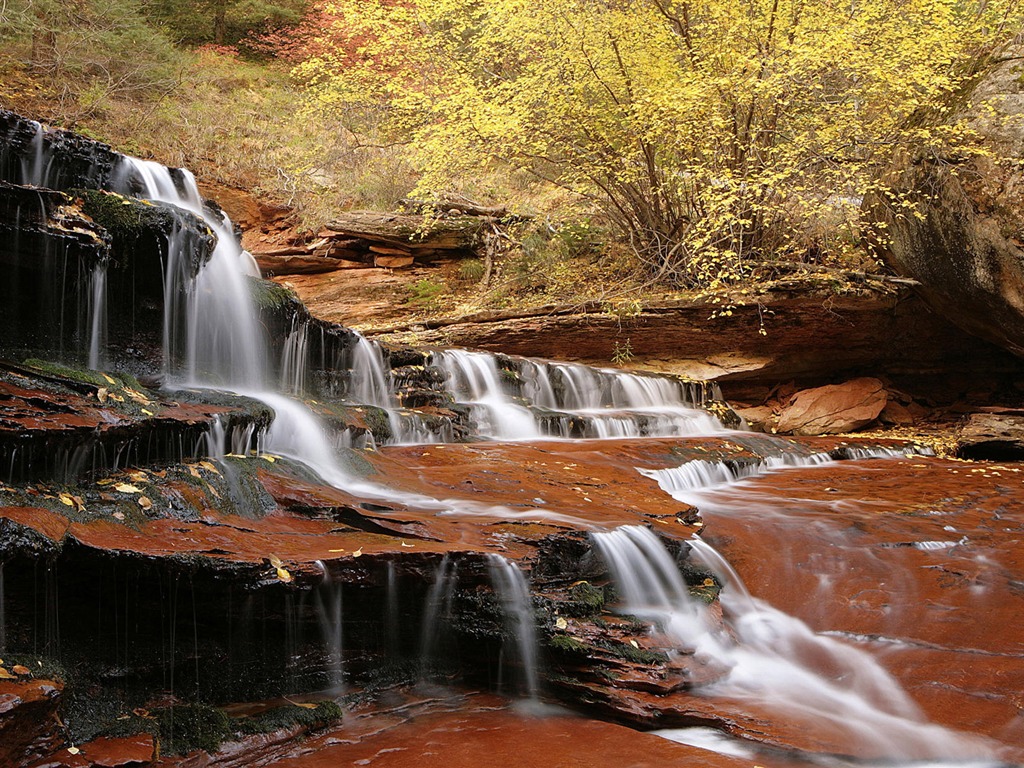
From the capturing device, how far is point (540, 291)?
1490cm

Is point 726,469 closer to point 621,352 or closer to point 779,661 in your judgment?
point 779,661

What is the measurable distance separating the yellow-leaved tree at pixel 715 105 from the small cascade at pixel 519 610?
25.1 ft

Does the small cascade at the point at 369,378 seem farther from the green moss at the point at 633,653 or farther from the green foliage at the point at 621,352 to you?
the green foliage at the point at 621,352

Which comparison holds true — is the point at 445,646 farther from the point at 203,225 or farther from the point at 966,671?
the point at 203,225

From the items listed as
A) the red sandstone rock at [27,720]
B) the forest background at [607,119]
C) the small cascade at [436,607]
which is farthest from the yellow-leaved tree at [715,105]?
the red sandstone rock at [27,720]

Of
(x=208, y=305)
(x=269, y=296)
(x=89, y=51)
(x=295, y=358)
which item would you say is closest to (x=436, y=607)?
(x=208, y=305)

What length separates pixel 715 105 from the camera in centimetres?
1072

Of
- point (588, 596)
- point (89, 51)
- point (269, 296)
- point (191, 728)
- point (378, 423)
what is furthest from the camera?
point (89, 51)

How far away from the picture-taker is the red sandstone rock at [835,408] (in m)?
12.5

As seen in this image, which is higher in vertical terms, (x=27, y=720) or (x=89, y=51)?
(x=89, y=51)

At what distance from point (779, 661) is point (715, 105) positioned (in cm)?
910

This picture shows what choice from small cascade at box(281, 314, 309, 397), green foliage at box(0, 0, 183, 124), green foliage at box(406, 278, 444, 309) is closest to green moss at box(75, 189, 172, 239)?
small cascade at box(281, 314, 309, 397)

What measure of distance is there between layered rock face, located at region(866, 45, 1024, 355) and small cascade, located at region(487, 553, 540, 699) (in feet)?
25.7

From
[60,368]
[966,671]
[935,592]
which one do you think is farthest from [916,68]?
[60,368]
